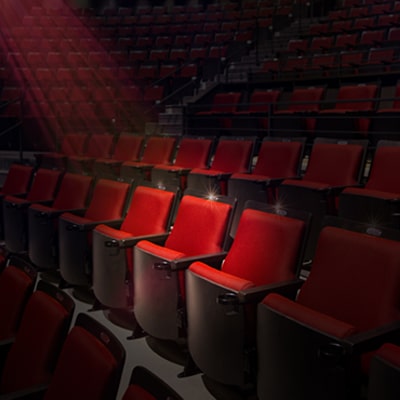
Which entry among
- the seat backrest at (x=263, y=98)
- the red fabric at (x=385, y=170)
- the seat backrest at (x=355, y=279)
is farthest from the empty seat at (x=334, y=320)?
the seat backrest at (x=263, y=98)

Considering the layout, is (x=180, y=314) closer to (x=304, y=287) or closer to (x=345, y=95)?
(x=304, y=287)

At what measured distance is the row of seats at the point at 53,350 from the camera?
281mm

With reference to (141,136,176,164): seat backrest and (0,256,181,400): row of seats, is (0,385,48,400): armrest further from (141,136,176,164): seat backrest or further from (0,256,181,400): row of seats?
(141,136,176,164): seat backrest

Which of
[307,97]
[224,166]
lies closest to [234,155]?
[224,166]

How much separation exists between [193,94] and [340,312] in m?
1.91

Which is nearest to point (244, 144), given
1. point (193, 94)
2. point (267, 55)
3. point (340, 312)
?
point (340, 312)

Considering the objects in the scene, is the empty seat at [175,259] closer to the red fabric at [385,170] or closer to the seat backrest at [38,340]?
the seat backrest at [38,340]

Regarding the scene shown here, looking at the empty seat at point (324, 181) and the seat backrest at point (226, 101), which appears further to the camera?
the seat backrest at point (226, 101)

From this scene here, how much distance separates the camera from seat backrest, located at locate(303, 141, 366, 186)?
34.8 inches

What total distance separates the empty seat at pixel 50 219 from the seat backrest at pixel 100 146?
0.52 metres

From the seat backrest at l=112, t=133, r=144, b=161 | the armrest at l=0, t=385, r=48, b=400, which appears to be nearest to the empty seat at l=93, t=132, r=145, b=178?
the seat backrest at l=112, t=133, r=144, b=161

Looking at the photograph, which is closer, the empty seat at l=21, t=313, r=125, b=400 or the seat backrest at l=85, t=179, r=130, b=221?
the empty seat at l=21, t=313, r=125, b=400

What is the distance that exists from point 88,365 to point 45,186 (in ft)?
2.67

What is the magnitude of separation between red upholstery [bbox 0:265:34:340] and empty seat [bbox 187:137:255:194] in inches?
20.9
